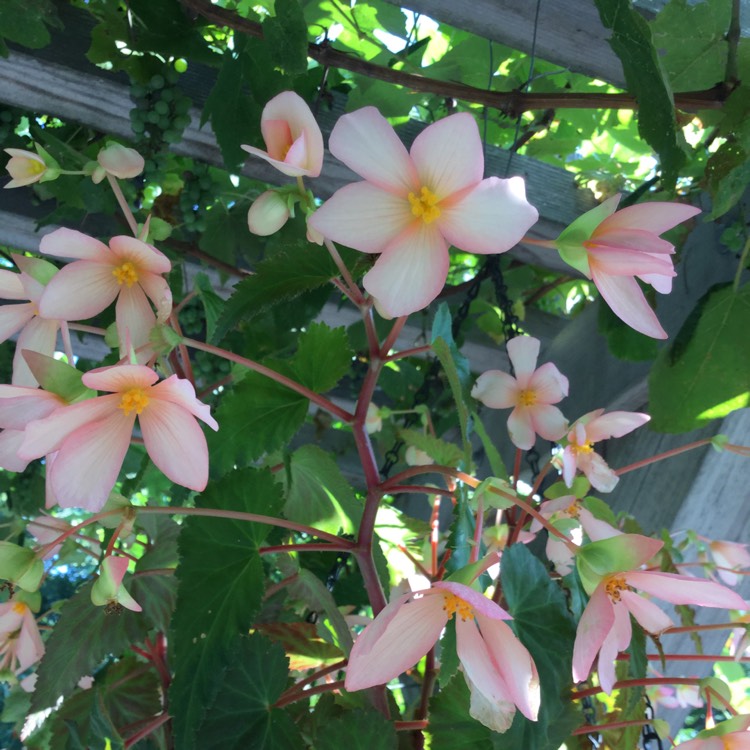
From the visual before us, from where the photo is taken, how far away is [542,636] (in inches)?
21.3

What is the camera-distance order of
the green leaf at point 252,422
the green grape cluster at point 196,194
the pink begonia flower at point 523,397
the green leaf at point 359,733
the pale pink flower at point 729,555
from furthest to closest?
the green grape cluster at point 196,194, the pale pink flower at point 729,555, the pink begonia flower at point 523,397, the green leaf at point 252,422, the green leaf at point 359,733

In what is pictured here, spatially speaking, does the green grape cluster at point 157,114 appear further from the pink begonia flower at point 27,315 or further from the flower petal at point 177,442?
the flower petal at point 177,442

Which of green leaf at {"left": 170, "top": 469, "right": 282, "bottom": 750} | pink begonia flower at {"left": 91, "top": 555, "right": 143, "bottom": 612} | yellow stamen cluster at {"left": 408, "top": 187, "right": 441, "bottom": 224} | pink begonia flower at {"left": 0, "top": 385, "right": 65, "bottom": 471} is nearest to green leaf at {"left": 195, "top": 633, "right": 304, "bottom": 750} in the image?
green leaf at {"left": 170, "top": 469, "right": 282, "bottom": 750}

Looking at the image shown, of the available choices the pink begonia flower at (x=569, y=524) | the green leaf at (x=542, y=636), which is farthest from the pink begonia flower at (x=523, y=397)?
the green leaf at (x=542, y=636)

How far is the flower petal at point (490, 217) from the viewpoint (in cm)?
42

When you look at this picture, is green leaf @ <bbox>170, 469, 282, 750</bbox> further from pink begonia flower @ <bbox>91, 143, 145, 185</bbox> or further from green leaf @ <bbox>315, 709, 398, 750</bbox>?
pink begonia flower @ <bbox>91, 143, 145, 185</bbox>

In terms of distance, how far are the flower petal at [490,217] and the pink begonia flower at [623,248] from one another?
62mm

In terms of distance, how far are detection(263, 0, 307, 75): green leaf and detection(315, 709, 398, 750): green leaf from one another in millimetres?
592

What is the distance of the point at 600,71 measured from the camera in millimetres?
876

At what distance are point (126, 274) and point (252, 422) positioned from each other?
0.57 feet

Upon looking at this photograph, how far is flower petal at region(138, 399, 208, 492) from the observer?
0.46 meters

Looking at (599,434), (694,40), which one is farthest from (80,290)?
(694,40)

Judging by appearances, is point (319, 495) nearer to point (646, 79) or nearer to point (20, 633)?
point (20, 633)

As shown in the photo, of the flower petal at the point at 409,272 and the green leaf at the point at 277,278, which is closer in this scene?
the flower petal at the point at 409,272
